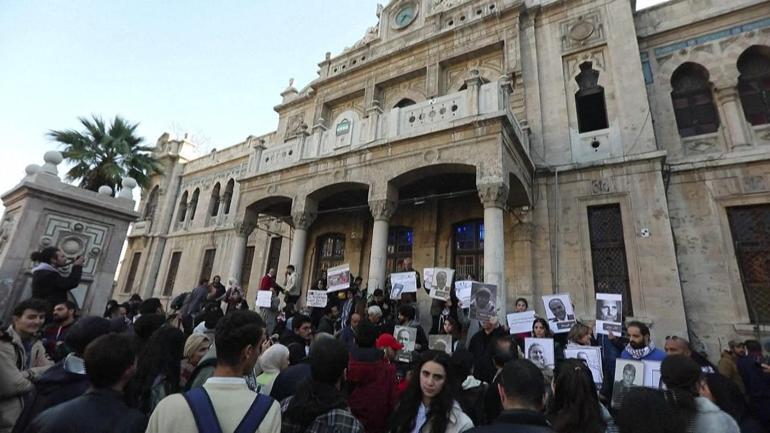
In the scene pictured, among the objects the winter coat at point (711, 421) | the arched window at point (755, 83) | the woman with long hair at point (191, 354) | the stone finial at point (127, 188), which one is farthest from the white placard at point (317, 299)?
the arched window at point (755, 83)

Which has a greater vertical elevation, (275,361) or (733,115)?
(733,115)

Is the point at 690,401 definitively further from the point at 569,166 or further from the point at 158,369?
the point at 569,166

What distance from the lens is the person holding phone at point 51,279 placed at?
4558 millimetres

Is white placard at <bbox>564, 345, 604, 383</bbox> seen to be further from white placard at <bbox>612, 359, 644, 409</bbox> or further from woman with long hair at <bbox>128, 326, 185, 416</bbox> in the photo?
woman with long hair at <bbox>128, 326, 185, 416</bbox>

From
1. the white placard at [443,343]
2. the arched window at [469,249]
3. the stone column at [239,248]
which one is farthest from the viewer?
the stone column at [239,248]

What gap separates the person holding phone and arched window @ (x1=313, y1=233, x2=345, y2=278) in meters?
8.67

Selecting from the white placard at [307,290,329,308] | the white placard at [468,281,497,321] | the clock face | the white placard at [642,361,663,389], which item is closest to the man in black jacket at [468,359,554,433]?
the white placard at [642,361,663,389]

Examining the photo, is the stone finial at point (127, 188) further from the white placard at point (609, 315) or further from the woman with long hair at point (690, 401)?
the white placard at point (609, 315)

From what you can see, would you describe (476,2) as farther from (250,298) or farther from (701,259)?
(250,298)

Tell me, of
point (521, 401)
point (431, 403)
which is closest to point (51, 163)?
point (431, 403)

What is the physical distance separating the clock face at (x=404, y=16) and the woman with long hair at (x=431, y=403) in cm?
1549

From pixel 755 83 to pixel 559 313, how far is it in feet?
29.5

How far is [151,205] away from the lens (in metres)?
22.3

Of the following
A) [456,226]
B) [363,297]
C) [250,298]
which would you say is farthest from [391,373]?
[250,298]
